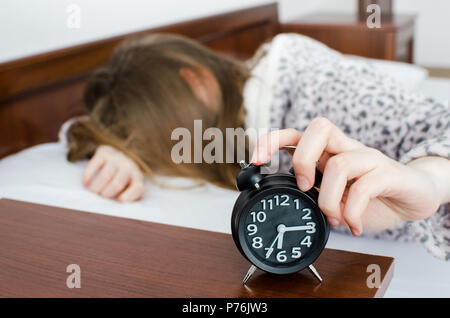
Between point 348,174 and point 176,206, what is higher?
point 348,174

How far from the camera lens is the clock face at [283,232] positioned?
535 millimetres

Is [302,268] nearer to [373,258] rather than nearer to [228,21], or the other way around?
[373,258]

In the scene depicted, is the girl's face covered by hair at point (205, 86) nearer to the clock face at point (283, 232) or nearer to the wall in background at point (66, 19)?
the wall in background at point (66, 19)

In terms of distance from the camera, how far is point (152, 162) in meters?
1.16

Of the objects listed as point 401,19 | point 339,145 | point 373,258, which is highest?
point 339,145

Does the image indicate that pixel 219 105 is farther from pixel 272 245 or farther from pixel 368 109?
pixel 272 245

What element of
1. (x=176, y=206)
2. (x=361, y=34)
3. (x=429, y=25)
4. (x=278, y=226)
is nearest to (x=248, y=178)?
(x=278, y=226)

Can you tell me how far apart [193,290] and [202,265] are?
1.9 inches

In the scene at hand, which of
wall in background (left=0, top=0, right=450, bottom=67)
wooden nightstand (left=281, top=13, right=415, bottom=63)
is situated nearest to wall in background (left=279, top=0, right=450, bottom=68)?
wooden nightstand (left=281, top=13, right=415, bottom=63)

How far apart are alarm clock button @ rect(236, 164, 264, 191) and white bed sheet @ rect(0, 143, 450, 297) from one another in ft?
1.37

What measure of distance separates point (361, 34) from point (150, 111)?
1.62 m

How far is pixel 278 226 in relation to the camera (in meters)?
0.54

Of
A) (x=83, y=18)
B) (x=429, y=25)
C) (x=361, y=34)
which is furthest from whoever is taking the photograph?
(x=429, y=25)
